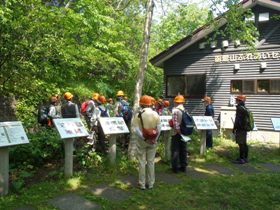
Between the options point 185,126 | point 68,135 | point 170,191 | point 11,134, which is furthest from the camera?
point 185,126

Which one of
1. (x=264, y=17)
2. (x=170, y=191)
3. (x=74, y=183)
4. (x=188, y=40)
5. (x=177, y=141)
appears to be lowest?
(x=170, y=191)

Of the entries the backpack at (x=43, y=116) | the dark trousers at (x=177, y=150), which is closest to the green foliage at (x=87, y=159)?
the dark trousers at (x=177, y=150)

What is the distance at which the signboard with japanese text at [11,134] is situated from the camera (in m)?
5.74

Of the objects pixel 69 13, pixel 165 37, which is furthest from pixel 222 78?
pixel 165 37

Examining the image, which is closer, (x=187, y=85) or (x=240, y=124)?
(x=240, y=124)

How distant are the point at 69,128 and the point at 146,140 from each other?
63.8 inches

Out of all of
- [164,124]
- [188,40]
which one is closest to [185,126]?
[164,124]

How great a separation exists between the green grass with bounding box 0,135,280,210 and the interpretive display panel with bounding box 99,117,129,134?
2.63ft

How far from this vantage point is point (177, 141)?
307 inches

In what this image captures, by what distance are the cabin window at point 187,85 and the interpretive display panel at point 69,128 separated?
9.62 meters

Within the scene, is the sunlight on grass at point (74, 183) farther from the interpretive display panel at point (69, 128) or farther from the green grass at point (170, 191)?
the interpretive display panel at point (69, 128)

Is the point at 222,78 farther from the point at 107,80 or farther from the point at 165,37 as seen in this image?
the point at 165,37

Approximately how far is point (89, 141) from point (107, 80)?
30.4 ft

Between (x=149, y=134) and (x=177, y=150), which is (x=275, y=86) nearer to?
(x=177, y=150)
